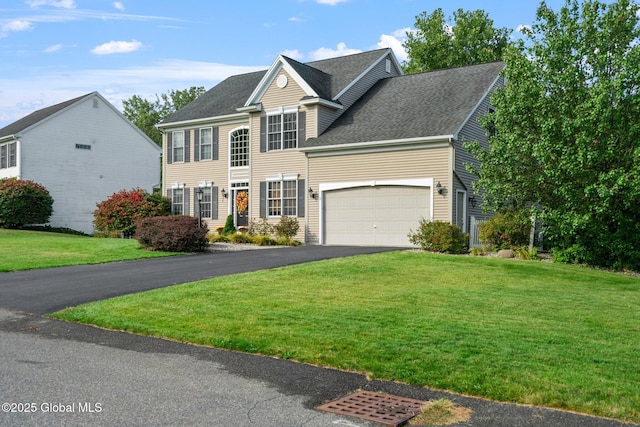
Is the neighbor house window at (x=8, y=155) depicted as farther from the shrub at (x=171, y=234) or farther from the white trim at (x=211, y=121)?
the shrub at (x=171, y=234)

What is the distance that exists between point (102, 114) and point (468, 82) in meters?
24.7

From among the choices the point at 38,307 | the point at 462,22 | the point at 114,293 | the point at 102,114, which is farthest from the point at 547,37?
the point at 102,114

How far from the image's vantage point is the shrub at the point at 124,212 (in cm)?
2723

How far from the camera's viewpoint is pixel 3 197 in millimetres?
31250

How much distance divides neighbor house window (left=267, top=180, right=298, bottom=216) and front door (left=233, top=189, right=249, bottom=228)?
1632mm

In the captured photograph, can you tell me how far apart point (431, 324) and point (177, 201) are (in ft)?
76.7

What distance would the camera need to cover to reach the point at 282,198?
25.6 m

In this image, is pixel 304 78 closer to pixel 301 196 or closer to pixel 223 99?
pixel 301 196

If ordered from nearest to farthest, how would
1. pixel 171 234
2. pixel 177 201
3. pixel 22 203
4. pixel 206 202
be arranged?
1. pixel 171 234
2. pixel 206 202
3. pixel 177 201
4. pixel 22 203

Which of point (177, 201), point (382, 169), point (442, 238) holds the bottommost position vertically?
point (442, 238)

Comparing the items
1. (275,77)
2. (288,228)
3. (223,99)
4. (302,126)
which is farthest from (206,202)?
(275,77)

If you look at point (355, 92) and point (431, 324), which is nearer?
point (431, 324)

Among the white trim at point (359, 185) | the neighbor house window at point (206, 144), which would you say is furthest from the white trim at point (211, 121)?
the white trim at point (359, 185)

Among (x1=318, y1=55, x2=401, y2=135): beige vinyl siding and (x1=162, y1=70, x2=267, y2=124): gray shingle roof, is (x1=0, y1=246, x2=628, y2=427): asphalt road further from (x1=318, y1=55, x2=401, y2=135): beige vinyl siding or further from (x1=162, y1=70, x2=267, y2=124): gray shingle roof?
(x1=162, y1=70, x2=267, y2=124): gray shingle roof
